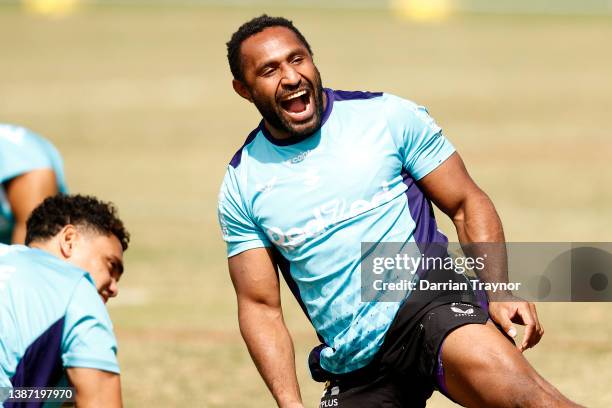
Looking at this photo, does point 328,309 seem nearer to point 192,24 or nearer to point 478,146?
point 478,146

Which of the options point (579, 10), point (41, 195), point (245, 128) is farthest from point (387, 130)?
point (579, 10)

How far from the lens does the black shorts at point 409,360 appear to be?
5.38m

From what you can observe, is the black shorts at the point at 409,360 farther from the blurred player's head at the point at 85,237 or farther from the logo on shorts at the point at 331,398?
the blurred player's head at the point at 85,237

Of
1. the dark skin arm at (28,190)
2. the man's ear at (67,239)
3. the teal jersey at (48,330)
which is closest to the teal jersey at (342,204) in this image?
the man's ear at (67,239)

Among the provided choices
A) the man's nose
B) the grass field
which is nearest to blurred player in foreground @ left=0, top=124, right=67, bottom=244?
the grass field

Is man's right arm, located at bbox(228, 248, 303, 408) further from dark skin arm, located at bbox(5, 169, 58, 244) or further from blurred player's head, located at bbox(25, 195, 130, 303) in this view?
→ dark skin arm, located at bbox(5, 169, 58, 244)

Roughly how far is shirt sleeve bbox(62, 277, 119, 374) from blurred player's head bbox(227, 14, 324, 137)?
1.58 meters

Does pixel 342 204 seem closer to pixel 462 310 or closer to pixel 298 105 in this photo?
pixel 298 105

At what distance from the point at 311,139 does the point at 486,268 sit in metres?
1.03

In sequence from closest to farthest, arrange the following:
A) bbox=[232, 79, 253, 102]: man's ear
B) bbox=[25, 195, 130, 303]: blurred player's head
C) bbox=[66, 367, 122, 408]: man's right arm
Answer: bbox=[66, 367, 122, 408]: man's right arm, bbox=[25, 195, 130, 303]: blurred player's head, bbox=[232, 79, 253, 102]: man's ear

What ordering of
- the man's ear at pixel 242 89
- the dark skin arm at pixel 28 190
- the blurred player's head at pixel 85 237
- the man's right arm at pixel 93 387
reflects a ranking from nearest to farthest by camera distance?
the man's right arm at pixel 93 387
the blurred player's head at pixel 85 237
the man's ear at pixel 242 89
the dark skin arm at pixel 28 190

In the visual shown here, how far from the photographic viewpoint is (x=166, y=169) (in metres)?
19.0

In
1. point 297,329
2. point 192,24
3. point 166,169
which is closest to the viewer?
point 297,329

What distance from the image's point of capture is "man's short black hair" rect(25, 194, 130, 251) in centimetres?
521
